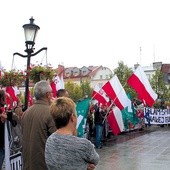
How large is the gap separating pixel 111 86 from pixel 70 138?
29.9ft

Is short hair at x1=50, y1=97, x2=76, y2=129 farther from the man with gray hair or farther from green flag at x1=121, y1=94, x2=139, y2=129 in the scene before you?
green flag at x1=121, y1=94, x2=139, y2=129

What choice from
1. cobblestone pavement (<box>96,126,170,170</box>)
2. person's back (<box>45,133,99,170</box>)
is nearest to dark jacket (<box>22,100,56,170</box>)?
person's back (<box>45,133,99,170</box>)

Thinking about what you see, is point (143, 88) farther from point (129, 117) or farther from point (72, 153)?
point (72, 153)

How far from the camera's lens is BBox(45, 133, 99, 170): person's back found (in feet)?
7.95

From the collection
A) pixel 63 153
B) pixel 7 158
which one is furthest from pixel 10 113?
pixel 63 153

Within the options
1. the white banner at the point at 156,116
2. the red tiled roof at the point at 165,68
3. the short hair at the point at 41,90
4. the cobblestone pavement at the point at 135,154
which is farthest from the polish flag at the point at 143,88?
the red tiled roof at the point at 165,68

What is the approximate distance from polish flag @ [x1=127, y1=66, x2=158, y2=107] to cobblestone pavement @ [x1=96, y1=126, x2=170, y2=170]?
1560mm

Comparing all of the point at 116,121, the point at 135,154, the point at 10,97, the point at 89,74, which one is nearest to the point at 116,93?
the point at 116,121

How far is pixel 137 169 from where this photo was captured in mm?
7836

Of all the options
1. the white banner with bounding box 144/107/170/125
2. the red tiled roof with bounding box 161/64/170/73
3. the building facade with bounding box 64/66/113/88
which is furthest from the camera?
the building facade with bounding box 64/66/113/88

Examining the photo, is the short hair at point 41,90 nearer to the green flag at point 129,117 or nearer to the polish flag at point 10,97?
the polish flag at point 10,97

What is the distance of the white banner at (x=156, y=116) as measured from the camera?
59.5ft

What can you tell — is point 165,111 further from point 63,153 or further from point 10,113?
point 63,153

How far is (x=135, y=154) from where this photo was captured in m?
9.84
